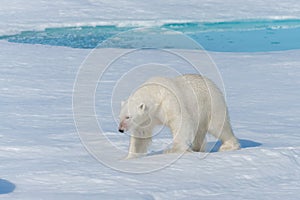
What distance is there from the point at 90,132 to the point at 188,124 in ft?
3.30

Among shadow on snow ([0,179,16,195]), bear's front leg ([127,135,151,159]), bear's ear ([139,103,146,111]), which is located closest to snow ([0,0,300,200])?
shadow on snow ([0,179,16,195])

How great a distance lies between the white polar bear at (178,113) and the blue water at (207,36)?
6687mm

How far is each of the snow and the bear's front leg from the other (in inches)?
4.5

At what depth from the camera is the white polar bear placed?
3.74 m

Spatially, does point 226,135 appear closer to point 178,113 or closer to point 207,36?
point 178,113

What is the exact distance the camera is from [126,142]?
14.3 ft

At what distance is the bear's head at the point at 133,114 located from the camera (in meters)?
3.70

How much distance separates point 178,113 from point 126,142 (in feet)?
2.34

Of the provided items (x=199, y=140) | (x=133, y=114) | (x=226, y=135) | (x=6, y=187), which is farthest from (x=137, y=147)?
(x=6, y=187)

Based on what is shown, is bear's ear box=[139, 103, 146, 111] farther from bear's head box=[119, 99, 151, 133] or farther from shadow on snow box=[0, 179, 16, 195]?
shadow on snow box=[0, 179, 16, 195]

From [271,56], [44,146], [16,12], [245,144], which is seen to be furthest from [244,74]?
[16,12]

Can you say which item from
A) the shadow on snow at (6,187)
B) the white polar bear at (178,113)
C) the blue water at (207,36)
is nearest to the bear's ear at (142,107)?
the white polar bear at (178,113)

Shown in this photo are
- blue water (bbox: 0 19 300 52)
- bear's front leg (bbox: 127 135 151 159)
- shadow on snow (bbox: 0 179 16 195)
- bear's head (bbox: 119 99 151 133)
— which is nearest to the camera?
shadow on snow (bbox: 0 179 16 195)

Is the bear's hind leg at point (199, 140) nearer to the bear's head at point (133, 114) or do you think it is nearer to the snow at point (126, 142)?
the snow at point (126, 142)
